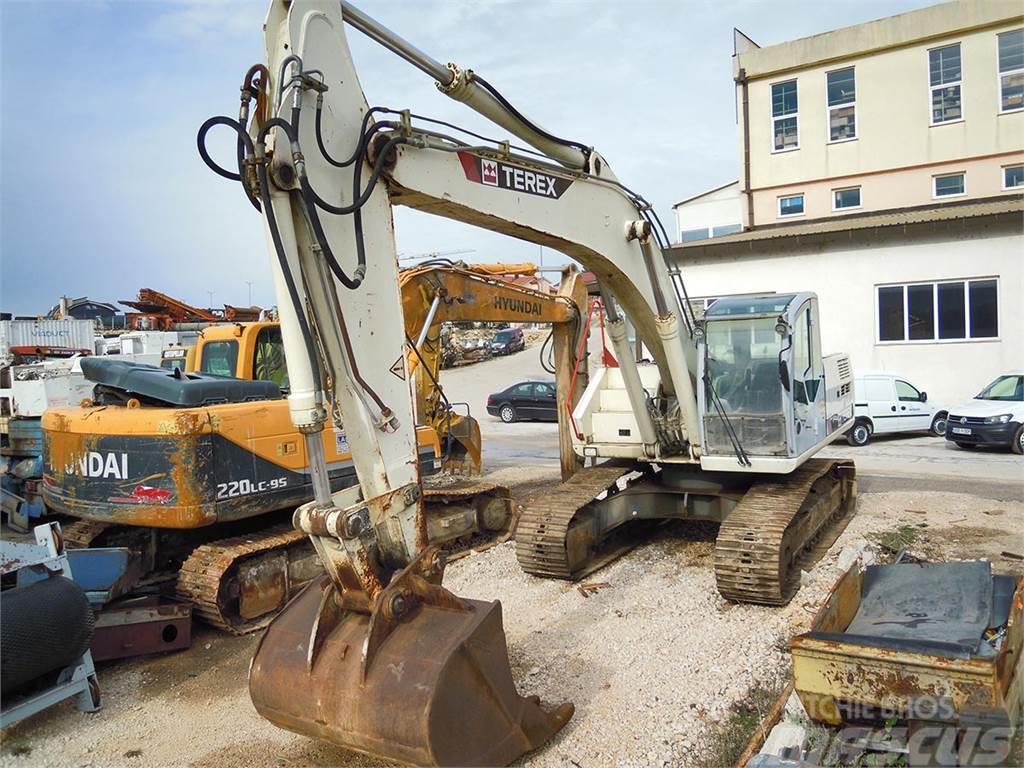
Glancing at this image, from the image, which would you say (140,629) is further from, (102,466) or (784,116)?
(784,116)

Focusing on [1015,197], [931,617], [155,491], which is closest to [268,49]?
[155,491]

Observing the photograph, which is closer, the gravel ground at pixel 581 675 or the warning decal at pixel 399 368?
the warning decal at pixel 399 368

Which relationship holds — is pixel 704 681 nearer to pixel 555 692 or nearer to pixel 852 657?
pixel 555 692

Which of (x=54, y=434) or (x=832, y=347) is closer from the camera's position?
(x=54, y=434)

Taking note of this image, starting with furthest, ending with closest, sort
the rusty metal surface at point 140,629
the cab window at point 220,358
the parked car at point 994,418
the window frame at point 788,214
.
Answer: the window frame at point 788,214, the parked car at point 994,418, the cab window at point 220,358, the rusty metal surface at point 140,629

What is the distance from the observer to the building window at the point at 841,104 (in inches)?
807

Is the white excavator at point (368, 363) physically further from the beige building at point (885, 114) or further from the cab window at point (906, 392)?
the beige building at point (885, 114)

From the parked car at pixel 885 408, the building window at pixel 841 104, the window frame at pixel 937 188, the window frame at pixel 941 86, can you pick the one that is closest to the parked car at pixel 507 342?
the building window at pixel 841 104

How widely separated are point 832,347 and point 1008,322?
363 centimetres

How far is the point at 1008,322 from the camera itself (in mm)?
16547

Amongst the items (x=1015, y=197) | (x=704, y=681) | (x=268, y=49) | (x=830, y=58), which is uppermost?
(x=830, y=58)

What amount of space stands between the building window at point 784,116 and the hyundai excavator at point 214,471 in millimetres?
16327

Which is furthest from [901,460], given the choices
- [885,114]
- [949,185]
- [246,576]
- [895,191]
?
[246,576]

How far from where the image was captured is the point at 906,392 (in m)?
16.1
